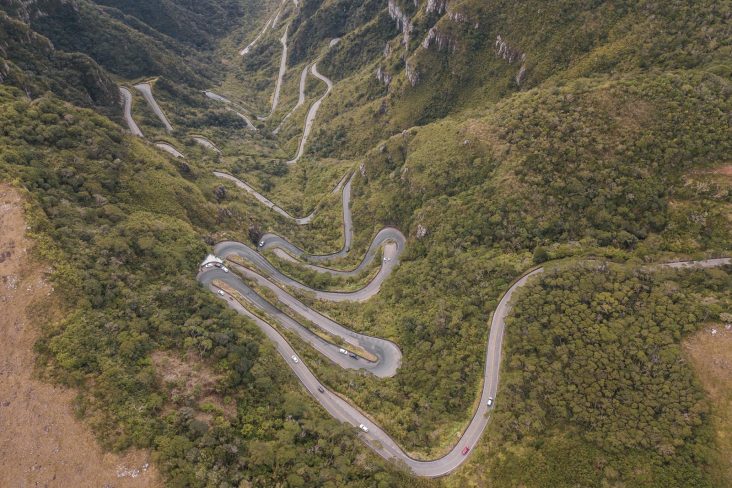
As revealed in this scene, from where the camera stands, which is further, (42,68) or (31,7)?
(31,7)

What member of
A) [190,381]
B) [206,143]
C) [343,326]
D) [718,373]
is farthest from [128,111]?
[718,373]

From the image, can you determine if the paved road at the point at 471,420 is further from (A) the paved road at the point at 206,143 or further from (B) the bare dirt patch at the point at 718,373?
(A) the paved road at the point at 206,143

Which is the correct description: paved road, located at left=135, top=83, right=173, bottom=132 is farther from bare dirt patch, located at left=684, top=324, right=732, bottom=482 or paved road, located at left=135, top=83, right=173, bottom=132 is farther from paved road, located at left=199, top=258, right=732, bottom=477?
bare dirt patch, located at left=684, top=324, right=732, bottom=482

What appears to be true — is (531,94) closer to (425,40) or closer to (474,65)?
(474,65)

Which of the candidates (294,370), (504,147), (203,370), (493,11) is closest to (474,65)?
(493,11)

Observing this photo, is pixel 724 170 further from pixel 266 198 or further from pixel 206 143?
pixel 206 143

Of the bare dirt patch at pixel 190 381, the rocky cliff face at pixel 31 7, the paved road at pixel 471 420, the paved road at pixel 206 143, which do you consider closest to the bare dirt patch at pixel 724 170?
the paved road at pixel 471 420
